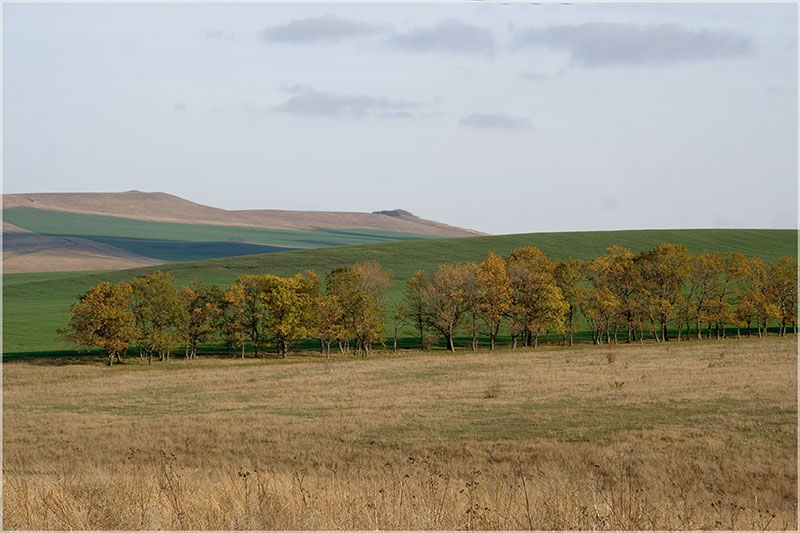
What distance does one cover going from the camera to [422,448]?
24.6m

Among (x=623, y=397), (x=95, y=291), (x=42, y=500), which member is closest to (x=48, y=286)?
(x=95, y=291)

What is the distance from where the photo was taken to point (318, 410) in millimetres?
35656

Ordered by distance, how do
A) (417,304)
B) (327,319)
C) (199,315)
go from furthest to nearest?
(417,304)
(199,315)
(327,319)

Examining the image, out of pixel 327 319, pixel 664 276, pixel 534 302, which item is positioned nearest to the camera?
pixel 327 319

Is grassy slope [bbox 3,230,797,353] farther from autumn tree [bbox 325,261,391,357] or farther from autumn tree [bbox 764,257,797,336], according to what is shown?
autumn tree [bbox 764,257,797,336]

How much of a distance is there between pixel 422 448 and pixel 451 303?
6409 centimetres

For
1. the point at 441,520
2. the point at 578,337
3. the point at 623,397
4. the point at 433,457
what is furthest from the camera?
the point at 578,337

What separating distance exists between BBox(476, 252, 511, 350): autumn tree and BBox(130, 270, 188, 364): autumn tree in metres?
35.7

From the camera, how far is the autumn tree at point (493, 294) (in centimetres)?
8794

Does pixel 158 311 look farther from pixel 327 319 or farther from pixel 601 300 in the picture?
pixel 601 300

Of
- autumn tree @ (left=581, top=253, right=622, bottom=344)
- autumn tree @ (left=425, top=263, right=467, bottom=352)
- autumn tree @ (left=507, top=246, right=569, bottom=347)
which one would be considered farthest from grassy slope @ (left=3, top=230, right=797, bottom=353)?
autumn tree @ (left=581, top=253, right=622, bottom=344)

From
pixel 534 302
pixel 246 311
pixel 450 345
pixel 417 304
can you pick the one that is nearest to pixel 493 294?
pixel 534 302

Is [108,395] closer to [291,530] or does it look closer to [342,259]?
[291,530]

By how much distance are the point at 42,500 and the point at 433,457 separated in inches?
586
